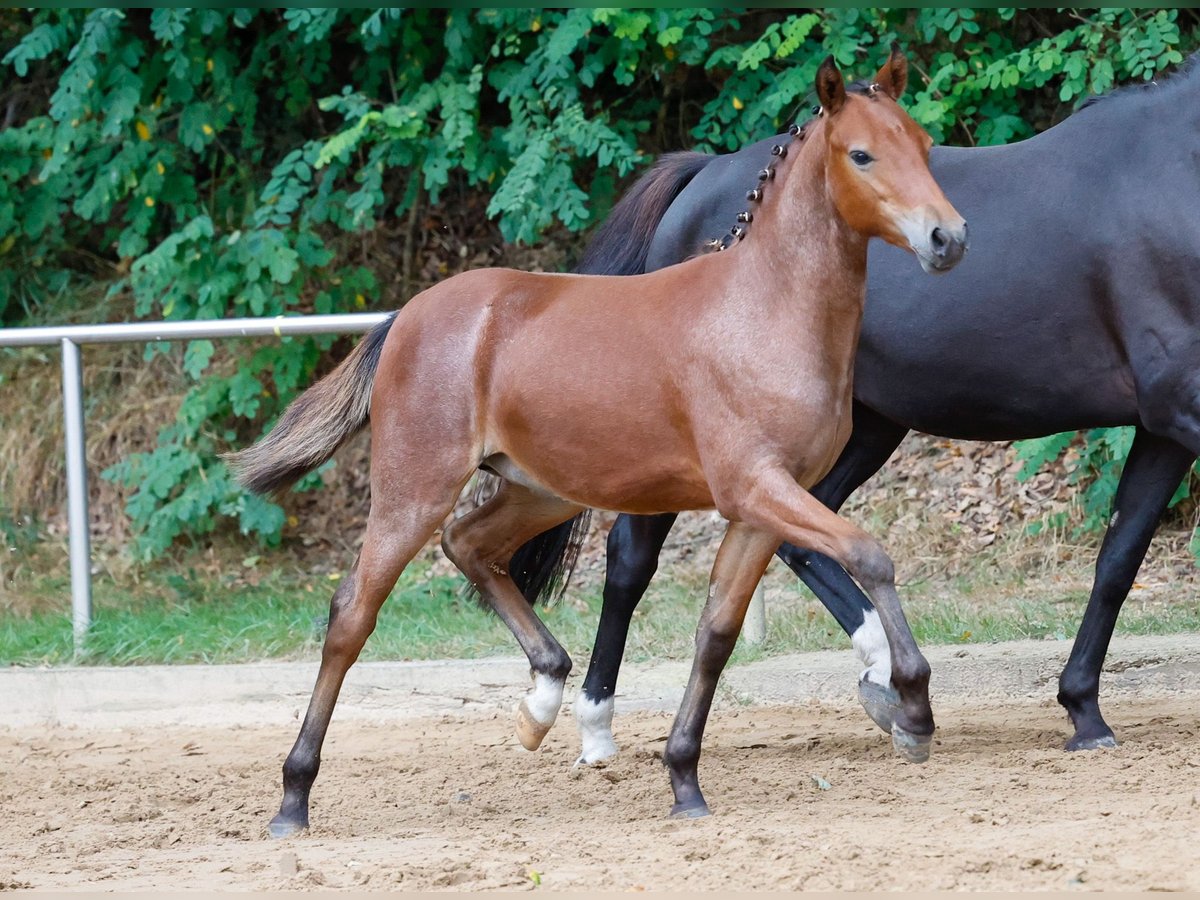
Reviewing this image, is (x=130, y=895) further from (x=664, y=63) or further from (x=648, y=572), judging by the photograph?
(x=664, y=63)

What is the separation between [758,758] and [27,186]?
21.7 ft

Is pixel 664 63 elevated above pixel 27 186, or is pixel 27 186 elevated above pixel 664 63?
pixel 664 63

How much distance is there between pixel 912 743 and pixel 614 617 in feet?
5.34

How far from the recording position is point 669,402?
3.70 m

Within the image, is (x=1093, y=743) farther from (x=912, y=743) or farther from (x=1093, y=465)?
(x=1093, y=465)

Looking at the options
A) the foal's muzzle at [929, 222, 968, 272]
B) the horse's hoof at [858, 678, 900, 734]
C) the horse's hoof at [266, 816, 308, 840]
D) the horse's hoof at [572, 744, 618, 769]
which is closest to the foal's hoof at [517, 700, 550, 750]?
the horse's hoof at [572, 744, 618, 769]

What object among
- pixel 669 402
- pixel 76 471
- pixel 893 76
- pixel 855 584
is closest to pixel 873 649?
pixel 855 584

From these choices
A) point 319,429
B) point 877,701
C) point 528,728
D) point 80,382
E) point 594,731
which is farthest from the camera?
point 80,382

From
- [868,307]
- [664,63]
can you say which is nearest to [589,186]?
[664,63]

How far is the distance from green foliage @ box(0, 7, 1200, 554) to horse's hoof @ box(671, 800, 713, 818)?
349 centimetres

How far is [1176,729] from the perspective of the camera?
4551 millimetres

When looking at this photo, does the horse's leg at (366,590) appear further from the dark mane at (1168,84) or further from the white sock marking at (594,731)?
the dark mane at (1168,84)

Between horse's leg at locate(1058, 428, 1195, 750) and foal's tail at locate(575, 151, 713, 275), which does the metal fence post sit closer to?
foal's tail at locate(575, 151, 713, 275)

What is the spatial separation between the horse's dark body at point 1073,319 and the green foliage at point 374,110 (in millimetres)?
2055
